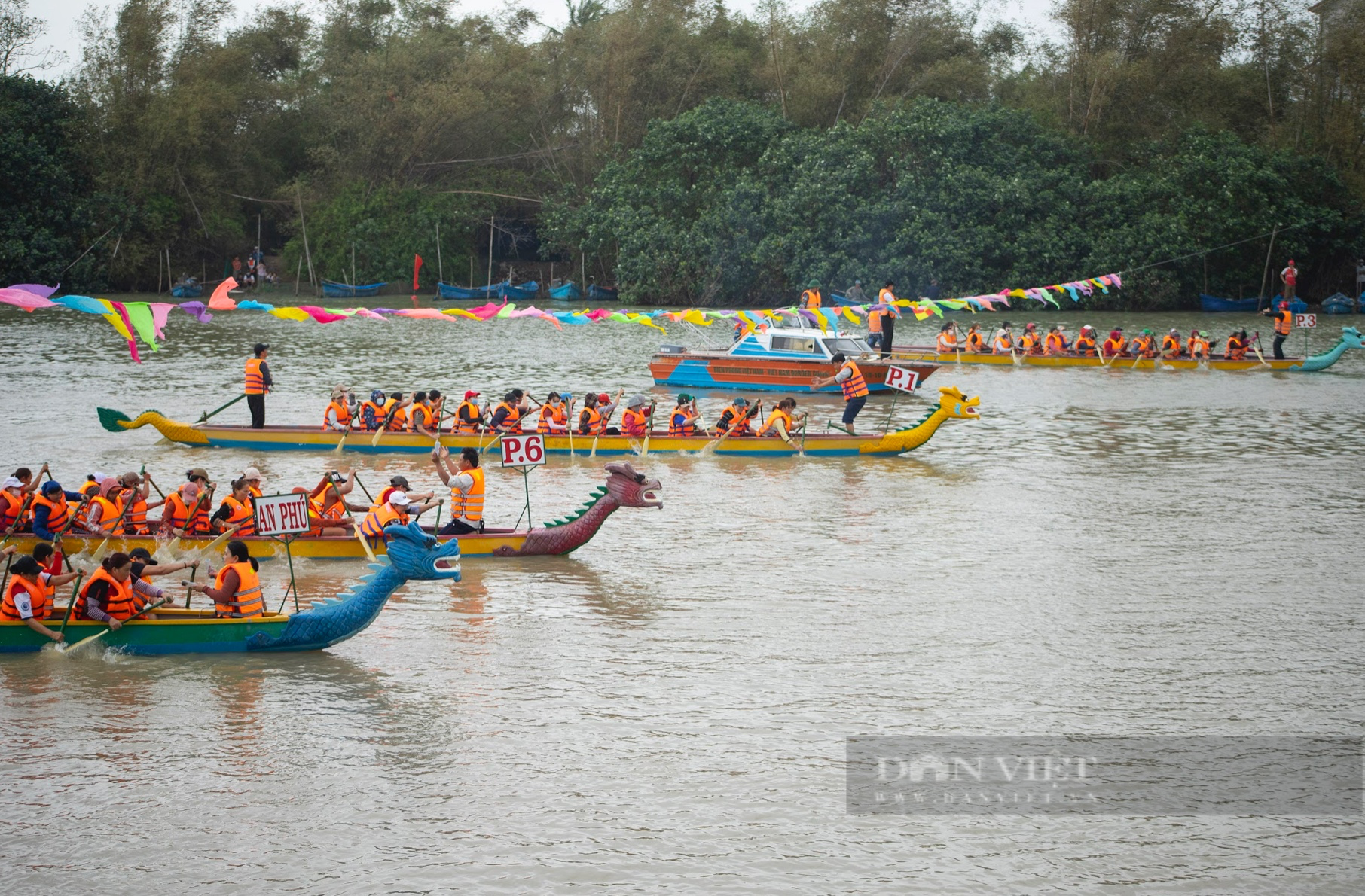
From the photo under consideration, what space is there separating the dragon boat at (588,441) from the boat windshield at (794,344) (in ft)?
26.2

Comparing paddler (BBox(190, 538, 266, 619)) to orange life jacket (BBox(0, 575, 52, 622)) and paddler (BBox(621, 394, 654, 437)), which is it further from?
paddler (BBox(621, 394, 654, 437))

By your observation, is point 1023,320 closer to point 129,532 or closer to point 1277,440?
point 1277,440

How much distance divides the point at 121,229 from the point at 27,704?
1791 inches

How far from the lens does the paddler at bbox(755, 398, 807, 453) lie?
63.5ft

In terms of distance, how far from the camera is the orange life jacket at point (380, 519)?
42.5ft

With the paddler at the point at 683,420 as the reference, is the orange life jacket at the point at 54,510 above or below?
below

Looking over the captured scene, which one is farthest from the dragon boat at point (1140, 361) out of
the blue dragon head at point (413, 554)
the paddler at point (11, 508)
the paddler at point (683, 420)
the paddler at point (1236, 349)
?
the blue dragon head at point (413, 554)

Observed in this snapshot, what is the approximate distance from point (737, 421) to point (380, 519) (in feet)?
24.7

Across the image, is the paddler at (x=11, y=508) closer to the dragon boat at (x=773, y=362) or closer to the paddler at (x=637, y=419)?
the paddler at (x=637, y=419)

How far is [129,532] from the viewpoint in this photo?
13.4 meters

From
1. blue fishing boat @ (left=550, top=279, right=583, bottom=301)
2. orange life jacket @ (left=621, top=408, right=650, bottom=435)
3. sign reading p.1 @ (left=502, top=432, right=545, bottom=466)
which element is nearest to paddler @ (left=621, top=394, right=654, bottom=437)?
orange life jacket @ (left=621, top=408, right=650, bottom=435)

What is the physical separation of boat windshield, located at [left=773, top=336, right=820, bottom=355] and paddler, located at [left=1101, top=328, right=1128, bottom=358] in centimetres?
863

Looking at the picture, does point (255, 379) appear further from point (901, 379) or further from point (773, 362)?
point (773, 362)

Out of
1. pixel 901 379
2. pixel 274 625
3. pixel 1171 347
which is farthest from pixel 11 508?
pixel 1171 347
